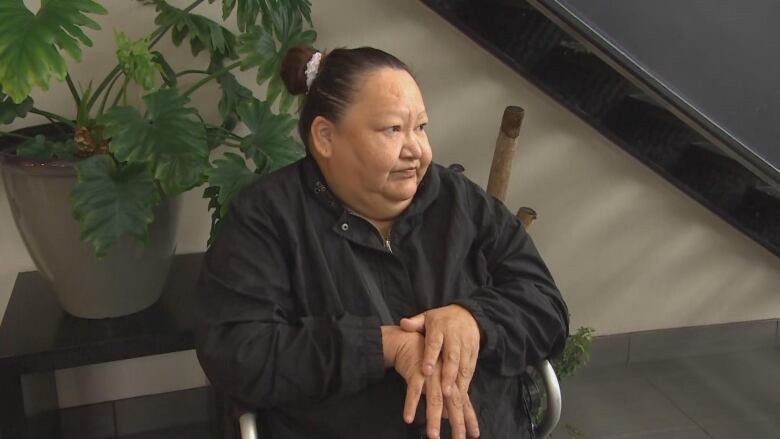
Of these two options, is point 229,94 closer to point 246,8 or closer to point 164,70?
point 164,70

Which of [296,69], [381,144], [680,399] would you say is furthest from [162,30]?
[680,399]

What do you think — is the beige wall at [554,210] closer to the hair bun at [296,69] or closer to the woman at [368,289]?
the hair bun at [296,69]

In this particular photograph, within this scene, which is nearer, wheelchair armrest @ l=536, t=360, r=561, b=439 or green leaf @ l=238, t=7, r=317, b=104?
wheelchair armrest @ l=536, t=360, r=561, b=439

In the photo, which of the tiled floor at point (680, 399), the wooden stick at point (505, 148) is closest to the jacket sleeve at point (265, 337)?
the wooden stick at point (505, 148)

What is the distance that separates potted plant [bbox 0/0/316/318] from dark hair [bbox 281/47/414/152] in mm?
313

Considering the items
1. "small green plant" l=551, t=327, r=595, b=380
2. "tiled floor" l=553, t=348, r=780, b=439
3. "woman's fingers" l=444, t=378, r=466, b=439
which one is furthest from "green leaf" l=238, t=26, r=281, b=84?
"tiled floor" l=553, t=348, r=780, b=439

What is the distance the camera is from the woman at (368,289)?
1.28 meters

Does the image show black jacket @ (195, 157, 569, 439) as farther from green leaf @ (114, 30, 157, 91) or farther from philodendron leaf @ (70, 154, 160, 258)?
green leaf @ (114, 30, 157, 91)

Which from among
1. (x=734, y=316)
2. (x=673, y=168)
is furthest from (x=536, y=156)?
(x=734, y=316)

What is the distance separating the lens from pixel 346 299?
4.54ft

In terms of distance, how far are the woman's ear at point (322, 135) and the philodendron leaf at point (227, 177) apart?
32 centimetres

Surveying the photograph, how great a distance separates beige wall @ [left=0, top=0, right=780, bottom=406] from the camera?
2.28 metres

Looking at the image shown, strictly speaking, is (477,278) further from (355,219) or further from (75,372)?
(75,372)

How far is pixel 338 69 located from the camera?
4.53 ft
